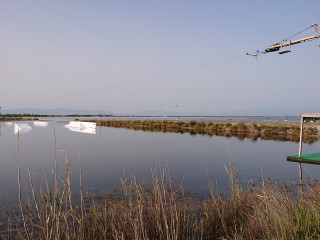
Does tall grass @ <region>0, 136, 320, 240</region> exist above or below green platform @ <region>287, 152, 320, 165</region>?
above

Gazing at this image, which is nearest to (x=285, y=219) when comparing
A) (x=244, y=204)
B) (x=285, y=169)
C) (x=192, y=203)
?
(x=244, y=204)

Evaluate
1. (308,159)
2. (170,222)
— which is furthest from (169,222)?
(308,159)

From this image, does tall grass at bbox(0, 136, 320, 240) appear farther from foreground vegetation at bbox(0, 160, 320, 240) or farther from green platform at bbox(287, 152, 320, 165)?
green platform at bbox(287, 152, 320, 165)

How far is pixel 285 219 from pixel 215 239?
4.12 feet

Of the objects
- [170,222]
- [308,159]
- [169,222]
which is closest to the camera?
[169,222]

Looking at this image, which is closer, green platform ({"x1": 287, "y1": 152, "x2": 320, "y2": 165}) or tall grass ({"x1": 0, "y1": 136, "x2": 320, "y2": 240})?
tall grass ({"x1": 0, "y1": 136, "x2": 320, "y2": 240})

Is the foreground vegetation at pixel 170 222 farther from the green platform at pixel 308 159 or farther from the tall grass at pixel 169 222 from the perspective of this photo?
the green platform at pixel 308 159

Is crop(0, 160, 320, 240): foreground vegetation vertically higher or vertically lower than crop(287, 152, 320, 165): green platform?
higher

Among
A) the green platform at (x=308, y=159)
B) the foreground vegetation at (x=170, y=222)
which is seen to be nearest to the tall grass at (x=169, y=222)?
the foreground vegetation at (x=170, y=222)

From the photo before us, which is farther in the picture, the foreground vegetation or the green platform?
the green platform

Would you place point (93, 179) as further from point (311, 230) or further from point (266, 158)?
point (266, 158)

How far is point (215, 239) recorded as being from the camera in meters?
4.10

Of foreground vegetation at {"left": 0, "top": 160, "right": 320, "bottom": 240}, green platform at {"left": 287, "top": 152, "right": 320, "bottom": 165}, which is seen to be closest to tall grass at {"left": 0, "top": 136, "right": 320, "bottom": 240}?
foreground vegetation at {"left": 0, "top": 160, "right": 320, "bottom": 240}

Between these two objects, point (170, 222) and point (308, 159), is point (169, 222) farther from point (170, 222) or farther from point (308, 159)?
point (308, 159)
